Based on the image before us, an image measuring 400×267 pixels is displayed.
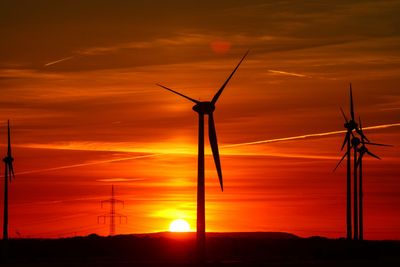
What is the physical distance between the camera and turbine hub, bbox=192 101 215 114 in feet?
320

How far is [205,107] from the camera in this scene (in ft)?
321

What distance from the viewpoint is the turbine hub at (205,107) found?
97.6 meters

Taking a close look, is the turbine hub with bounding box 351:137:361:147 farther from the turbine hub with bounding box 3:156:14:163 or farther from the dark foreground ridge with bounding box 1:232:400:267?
the turbine hub with bounding box 3:156:14:163

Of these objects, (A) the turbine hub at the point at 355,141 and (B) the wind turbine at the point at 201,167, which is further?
(A) the turbine hub at the point at 355,141

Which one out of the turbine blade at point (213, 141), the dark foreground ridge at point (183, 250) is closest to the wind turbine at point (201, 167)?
the turbine blade at point (213, 141)

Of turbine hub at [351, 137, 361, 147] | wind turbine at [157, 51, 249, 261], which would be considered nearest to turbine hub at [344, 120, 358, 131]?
turbine hub at [351, 137, 361, 147]

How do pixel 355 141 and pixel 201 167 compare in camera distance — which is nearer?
pixel 201 167

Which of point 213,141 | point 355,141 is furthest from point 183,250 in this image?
point 213,141

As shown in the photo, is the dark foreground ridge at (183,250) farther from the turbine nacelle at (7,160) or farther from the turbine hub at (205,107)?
the turbine hub at (205,107)

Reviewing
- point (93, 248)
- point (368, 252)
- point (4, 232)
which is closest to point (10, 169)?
point (4, 232)

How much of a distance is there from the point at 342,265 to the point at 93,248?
6940 cm

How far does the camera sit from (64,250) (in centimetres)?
16688

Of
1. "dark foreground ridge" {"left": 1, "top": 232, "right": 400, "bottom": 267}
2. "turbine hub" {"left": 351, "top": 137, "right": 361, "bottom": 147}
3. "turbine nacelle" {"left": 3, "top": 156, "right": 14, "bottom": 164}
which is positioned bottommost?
"dark foreground ridge" {"left": 1, "top": 232, "right": 400, "bottom": 267}

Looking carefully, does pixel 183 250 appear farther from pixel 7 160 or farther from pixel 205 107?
pixel 205 107
